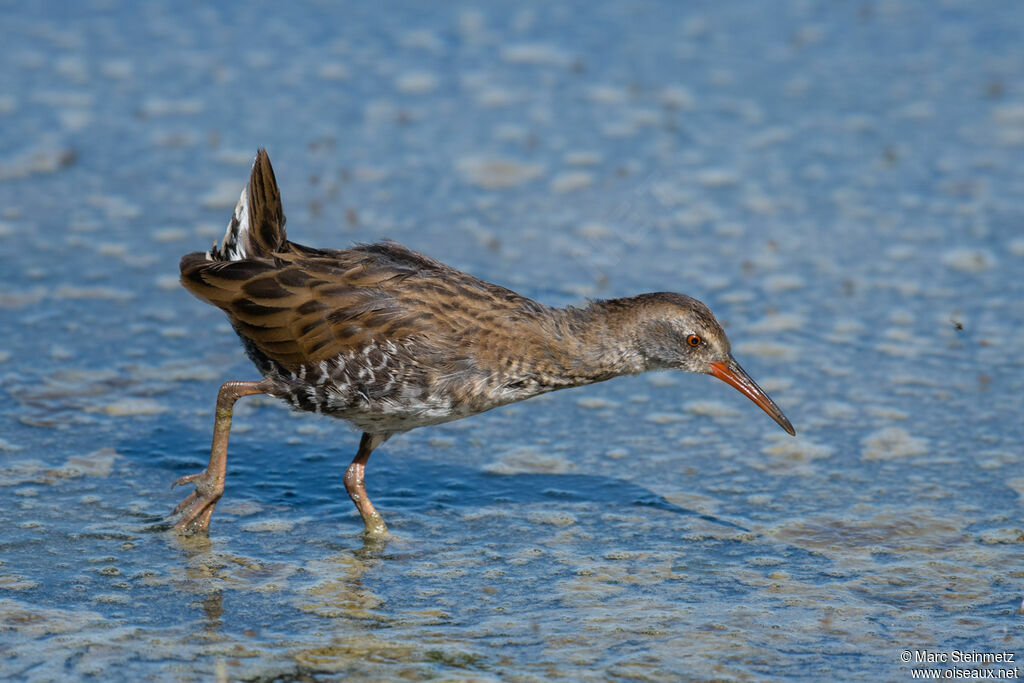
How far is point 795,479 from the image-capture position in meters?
7.29

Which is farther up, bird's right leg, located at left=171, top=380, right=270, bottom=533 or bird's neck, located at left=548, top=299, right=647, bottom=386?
bird's neck, located at left=548, top=299, right=647, bottom=386

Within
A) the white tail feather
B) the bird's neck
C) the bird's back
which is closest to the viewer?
the bird's back

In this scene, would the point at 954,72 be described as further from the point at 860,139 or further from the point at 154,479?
the point at 154,479

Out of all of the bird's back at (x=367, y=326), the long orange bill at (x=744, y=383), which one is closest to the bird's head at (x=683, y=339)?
→ the long orange bill at (x=744, y=383)

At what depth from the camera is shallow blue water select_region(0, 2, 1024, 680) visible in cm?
591

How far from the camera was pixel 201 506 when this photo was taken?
6.47 meters

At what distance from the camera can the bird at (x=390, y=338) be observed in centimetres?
648

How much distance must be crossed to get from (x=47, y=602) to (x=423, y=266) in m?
2.28

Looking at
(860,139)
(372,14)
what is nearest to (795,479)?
(860,139)

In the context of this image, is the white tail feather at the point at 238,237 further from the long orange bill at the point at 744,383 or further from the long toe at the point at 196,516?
the long orange bill at the point at 744,383

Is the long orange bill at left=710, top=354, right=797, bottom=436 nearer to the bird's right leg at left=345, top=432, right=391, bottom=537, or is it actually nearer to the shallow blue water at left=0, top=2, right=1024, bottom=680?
the shallow blue water at left=0, top=2, right=1024, bottom=680

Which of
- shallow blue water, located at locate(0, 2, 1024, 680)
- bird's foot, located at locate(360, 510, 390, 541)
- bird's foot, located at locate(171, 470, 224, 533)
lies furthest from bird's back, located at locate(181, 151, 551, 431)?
shallow blue water, located at locate(0, 2, 1024, 680)

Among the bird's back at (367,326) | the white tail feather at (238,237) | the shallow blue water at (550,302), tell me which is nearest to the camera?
the shallow blue water at (550,302)

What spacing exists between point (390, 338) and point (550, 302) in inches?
97.7
